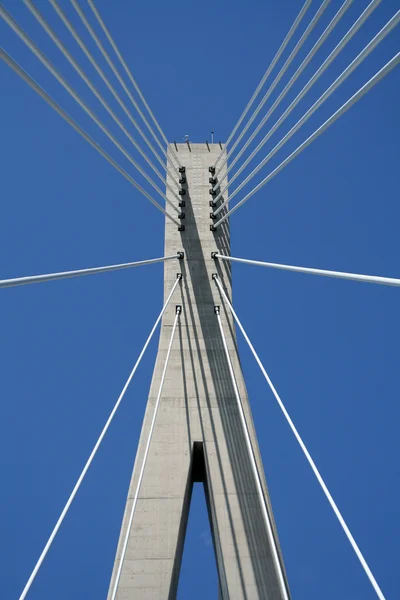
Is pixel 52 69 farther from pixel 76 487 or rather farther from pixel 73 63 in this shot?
pixel 76 487

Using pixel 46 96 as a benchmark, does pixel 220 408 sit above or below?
below

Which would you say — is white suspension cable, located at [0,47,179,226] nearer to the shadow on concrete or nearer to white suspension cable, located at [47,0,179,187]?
white suspension cable, located at [47,0,179,187]

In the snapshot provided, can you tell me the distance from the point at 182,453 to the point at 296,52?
6991 mm

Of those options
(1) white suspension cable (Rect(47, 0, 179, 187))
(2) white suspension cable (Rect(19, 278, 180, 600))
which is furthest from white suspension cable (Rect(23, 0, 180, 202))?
(2) white suspension cable (Rect(19, 278, 180, 600))

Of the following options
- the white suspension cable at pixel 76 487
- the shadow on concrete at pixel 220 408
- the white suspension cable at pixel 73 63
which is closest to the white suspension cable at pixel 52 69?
the white suspension cable at pixel 73 63

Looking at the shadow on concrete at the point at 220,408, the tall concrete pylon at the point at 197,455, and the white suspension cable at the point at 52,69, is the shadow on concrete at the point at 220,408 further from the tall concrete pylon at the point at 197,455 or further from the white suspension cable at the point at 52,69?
the white suspension cable at the point at 52,69

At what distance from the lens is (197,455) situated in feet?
37.7

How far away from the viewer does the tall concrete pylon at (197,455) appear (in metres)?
9.52

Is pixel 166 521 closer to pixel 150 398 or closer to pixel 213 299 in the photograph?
pixel 150 398

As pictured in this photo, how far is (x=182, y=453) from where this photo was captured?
1097 centimetres

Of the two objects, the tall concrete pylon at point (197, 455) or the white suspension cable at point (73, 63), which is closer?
the white suspension cable at point (73, 63)

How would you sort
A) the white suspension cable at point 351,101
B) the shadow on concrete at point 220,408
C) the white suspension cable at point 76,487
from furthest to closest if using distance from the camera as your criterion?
the shadow on concrete at point 220,408
the white suspension cable at point 76,487
the white suspension cable at point 351,101

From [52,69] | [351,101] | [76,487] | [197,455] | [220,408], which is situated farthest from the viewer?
[220,408]

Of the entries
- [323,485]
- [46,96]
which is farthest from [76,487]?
[46,96]
